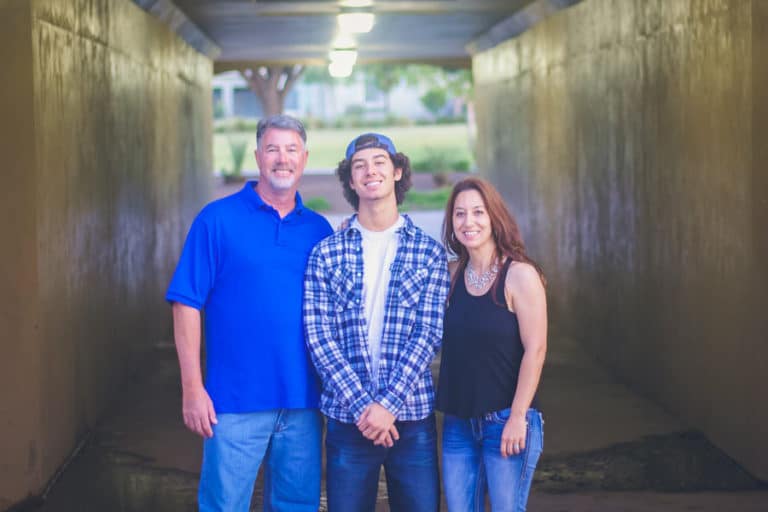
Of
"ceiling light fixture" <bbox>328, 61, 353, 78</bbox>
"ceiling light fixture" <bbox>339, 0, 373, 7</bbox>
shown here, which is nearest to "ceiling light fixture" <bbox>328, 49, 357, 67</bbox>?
"ceiling light fixture" <bbox>328, 61, 353, 78</bbox>

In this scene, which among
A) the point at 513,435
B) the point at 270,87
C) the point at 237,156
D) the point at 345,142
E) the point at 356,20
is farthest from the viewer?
the point at 345,142

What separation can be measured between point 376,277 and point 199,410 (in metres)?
0.78

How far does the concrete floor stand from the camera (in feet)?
20.5

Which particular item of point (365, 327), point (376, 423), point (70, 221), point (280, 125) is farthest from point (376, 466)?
point (70, 221)

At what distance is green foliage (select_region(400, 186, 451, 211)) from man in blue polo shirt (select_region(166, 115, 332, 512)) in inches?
818

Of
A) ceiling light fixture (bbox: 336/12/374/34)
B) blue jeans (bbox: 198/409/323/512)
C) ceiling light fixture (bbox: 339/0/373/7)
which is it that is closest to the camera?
blue jeans (bbox: 198/409/323/512)

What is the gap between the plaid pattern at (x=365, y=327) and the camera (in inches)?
160

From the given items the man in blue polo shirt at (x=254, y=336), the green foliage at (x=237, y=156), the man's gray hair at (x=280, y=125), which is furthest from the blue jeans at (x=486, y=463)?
the green foliage at (x=237, y=156)

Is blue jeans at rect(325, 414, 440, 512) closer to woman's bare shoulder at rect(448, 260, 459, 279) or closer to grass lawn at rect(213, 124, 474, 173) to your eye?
woman's bare shoulder at rect(448, 260, 459, 279)

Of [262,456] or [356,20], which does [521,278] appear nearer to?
[262,456]

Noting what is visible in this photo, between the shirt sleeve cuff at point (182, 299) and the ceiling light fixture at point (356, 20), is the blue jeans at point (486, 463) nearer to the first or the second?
the shirt sleeve cuff at point (182, 299)

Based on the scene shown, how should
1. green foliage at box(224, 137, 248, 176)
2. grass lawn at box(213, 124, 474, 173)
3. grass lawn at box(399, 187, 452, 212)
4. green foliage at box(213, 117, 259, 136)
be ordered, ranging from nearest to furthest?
grass lawn at box(399, 187, 452, 212)
green foliage at box(224, 137, 248, 176)
grass lawn at box(213, 124, 474, 173)
green foliage at box(213, 117, 259, 136)

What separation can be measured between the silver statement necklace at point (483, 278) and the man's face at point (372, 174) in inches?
16.4

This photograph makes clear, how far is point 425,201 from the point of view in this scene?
2711 centimetres
